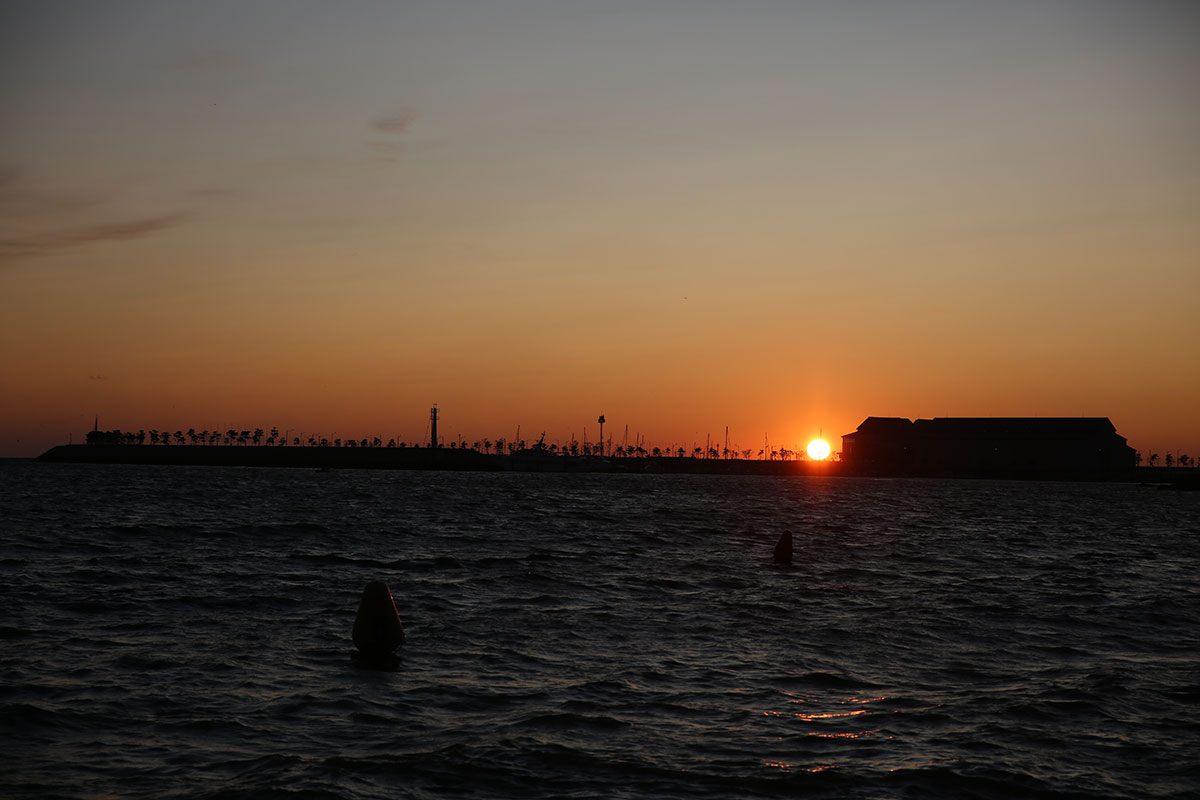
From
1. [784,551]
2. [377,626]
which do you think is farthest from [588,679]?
[784,551]

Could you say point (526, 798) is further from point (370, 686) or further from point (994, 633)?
point (994, 633)

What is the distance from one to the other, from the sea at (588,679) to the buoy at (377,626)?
0.45 m

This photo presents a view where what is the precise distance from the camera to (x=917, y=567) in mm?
37125

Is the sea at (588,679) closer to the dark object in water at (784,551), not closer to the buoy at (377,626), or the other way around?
the buoy at (377,626)

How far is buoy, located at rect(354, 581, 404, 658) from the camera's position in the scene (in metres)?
18.4

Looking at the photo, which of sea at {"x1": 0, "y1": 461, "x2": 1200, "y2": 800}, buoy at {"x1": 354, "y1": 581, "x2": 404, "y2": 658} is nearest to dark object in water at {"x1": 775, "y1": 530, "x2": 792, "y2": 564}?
sea at {"x1": 0, "y1": 461, "x2": 1200, "y2": 800}

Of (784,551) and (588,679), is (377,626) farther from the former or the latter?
(784,551)

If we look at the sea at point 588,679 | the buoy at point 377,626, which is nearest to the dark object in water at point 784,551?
the sea at point 588,679

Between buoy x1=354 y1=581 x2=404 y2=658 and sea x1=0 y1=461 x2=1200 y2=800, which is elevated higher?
buoy x1=354 y1=581 x2=404 y2=658

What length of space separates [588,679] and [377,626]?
13.8ft

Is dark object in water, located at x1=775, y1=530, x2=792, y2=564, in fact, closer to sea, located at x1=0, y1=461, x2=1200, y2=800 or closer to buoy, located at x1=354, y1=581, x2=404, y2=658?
sea, located at x1=0, y1=461, x2=1200, y2=800

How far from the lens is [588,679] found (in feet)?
55.5

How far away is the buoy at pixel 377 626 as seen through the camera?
1844 centimetres

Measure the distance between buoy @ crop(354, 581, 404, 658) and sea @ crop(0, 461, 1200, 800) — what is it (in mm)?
447
